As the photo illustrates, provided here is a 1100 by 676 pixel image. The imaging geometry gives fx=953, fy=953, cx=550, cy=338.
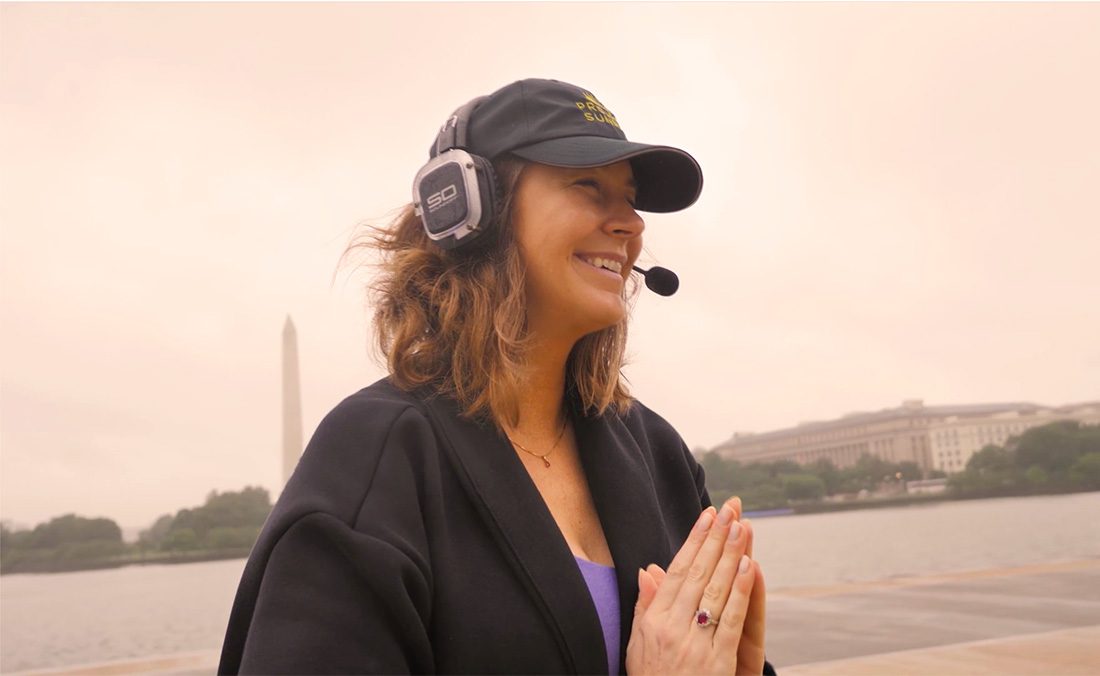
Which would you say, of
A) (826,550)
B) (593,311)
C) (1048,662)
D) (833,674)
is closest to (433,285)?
(593,311)

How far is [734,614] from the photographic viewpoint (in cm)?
171

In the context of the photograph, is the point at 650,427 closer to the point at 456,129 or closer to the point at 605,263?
the point at 605,263

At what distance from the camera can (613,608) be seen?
5.90 ft

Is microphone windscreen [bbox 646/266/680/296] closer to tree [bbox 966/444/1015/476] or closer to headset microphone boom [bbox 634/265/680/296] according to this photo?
headset microphone boom [bbox 634/265/680/296]

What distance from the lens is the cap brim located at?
1.85m

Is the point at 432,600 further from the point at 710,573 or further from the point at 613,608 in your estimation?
the point at 710,573

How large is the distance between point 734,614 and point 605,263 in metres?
0.77

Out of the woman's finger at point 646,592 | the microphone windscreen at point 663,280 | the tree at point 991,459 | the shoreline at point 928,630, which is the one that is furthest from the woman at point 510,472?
the tree at point 991,459

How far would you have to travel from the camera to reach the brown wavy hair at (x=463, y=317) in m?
1.89


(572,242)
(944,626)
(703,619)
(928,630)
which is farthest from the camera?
(944,626)

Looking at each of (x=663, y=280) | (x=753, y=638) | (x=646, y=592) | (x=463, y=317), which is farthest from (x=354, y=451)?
(x=663, y=280)

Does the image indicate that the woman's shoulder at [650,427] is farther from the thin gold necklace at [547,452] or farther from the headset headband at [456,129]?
the headset headband at [456,129]

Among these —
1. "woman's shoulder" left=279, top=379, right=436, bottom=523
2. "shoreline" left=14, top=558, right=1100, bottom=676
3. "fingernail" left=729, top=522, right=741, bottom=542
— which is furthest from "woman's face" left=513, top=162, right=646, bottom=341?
"shoreline" left=14, top=558, right=1100, bottom=676

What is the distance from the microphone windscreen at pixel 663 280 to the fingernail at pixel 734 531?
0.73 metres
